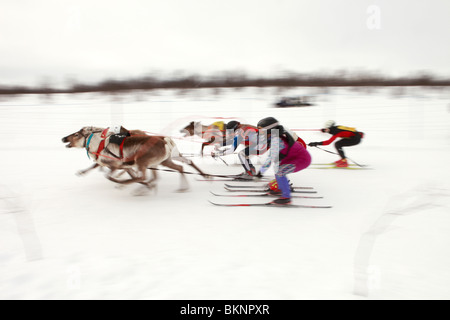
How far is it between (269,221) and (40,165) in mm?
5196

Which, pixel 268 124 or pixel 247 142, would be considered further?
pixel 247 142

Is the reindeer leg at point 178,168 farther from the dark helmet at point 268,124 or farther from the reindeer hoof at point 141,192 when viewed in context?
the dark helmet at point 268,124

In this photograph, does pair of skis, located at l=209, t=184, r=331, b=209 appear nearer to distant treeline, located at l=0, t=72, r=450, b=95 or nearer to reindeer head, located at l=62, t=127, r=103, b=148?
reindeer head, located at l=62, t=127, r=103, b=148

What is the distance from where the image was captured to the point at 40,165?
596 cm

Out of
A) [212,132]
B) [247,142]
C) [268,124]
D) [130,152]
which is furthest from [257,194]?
[212,132]

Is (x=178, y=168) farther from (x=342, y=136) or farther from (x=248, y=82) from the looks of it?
(x=248, y=82)

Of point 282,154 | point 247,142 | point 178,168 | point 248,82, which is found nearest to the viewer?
point 282,154

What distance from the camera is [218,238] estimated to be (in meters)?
2.71

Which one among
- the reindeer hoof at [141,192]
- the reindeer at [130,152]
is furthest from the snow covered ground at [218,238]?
the reindeer at [130,152]

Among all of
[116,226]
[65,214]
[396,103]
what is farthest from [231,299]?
[396,103]

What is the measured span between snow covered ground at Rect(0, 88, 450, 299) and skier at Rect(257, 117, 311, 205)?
0.33m

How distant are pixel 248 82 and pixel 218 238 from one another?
16.5 m

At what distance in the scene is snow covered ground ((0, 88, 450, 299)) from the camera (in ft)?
6.49

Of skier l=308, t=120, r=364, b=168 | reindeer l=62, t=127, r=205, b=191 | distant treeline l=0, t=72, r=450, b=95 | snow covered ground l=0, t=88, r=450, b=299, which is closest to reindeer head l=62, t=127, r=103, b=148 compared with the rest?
reindeer l=62, t=127, r=205, b=191
